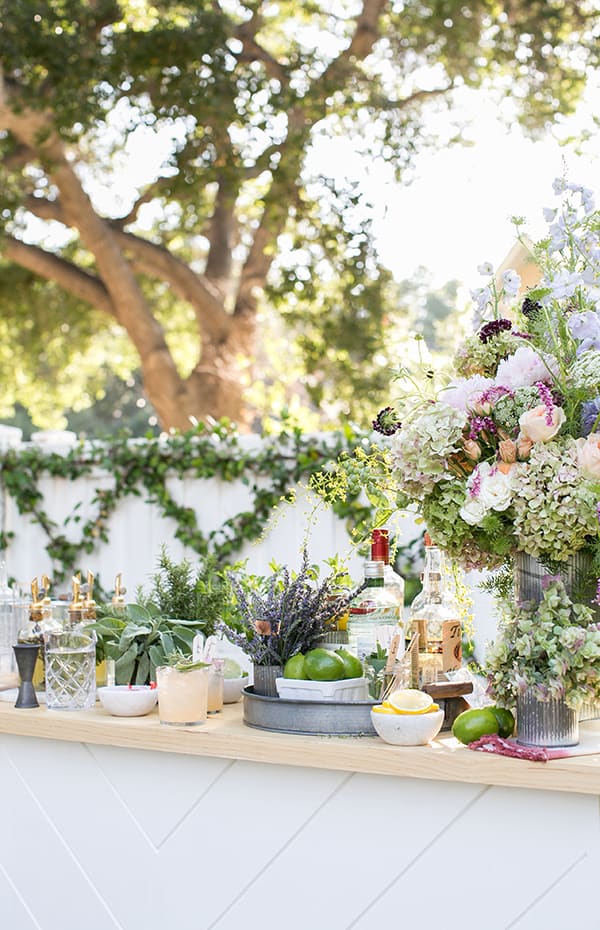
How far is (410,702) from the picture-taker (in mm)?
1637

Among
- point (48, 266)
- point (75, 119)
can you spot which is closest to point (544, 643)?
point (75, 119)

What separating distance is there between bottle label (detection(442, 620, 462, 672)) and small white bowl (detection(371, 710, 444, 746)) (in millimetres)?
184

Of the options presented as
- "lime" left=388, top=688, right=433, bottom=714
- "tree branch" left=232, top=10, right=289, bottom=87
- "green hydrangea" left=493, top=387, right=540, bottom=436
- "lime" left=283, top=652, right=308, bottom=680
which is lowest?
"lime" left=388, top=688, right=433, bottom=714

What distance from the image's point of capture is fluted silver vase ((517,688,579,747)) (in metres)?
1.57

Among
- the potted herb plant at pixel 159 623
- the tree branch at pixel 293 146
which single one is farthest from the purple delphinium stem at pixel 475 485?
the tree branch at pixel 293 146

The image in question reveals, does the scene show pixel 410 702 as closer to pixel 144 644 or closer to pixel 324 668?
pixel 324 668

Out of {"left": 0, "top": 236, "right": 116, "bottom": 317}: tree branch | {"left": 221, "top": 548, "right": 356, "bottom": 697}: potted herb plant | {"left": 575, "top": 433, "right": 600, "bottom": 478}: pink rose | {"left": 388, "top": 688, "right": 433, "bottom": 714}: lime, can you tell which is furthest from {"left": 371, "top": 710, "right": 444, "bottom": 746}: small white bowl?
{"left": 0, "top": 236, "right": 116, "bottom": 317}: tree branch

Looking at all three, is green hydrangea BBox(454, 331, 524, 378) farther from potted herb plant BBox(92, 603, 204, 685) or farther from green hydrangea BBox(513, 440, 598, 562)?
potted herb plant BBox(92, 603, 204, 685)

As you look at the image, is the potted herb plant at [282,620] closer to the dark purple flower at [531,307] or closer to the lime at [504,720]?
the lime at [504,720]

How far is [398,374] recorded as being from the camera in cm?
169

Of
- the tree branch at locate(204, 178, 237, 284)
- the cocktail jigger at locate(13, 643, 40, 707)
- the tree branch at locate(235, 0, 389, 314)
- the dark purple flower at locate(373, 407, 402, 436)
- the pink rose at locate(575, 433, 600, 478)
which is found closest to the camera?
the pink rose at locate(575, 433, 600, 478)

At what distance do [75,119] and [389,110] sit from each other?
2.21 metres

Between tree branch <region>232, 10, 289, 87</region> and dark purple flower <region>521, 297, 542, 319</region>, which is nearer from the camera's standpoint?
dark purple flower <region>521, 297, 542, 319</region>

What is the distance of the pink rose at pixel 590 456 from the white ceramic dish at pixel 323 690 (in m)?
0.53
